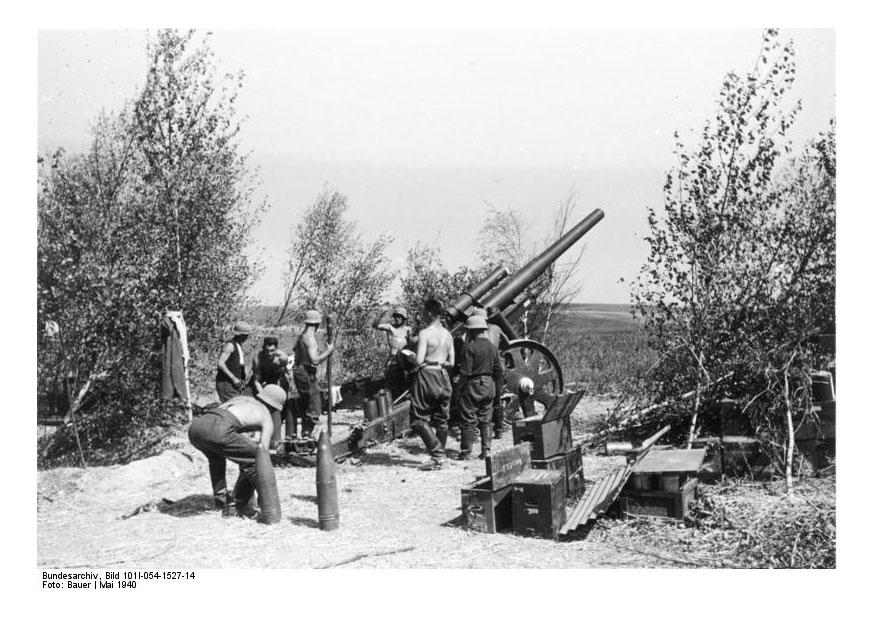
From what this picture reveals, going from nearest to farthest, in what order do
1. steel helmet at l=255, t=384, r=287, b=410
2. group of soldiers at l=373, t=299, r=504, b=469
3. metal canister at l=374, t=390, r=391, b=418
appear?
1. steel helmet at l=255, t=384, r=287, b=410
2. group of soldiers at l=373, t=299, r=504, b=469
3. metal canister at l=374, t=390, r=391, b=418

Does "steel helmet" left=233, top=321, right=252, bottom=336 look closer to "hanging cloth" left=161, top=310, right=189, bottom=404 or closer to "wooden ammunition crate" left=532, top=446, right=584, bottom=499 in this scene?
"hanging cloth" left=161, top=310, right=189, bottom=404

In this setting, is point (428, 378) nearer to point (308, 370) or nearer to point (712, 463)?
point (308, 370)

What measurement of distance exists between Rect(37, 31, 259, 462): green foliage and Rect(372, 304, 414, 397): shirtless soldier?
229 centimetres

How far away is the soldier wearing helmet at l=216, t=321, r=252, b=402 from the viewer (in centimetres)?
919

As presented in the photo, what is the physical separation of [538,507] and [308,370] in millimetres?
4402

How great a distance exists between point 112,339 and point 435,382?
3583 mm

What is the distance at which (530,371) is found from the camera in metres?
11.7

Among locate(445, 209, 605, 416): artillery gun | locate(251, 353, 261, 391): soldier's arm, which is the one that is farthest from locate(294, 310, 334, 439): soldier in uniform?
locate(445, 209, 605, 416): artillery gun

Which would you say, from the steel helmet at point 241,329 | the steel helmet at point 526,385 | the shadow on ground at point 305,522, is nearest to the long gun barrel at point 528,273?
the steel helmet at point 526,385

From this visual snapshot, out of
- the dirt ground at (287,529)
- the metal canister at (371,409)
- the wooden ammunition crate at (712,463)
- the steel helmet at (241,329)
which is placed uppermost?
the steel helmet at (241,329)

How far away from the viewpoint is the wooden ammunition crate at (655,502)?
654 cm

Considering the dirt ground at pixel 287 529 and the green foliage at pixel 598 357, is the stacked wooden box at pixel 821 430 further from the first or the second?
the green foliage at pixel 598 357

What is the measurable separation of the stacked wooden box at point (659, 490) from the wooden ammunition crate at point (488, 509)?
91 cm
